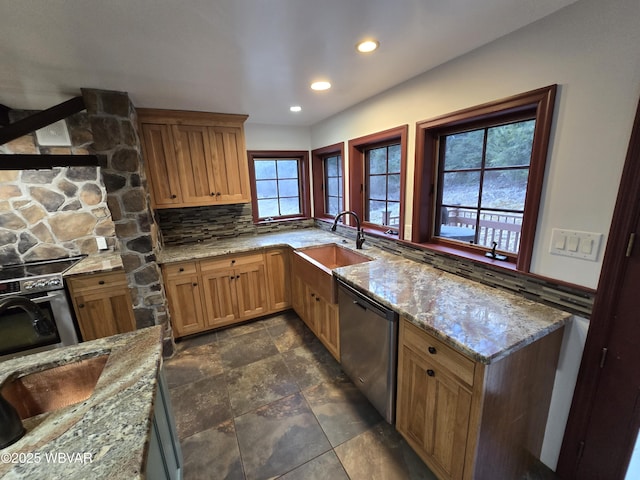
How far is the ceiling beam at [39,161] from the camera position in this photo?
174 centimetres

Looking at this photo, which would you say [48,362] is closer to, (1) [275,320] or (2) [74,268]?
(2) [74,268]

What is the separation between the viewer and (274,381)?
6.72 feet

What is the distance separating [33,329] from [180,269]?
1.01 m

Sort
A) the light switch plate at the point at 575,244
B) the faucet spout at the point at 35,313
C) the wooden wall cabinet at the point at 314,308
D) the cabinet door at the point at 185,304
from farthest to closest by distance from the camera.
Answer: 1. the cabinet door at the point at 185,304
2. the wooden wall cabinet at the point at 314,308
3. the light switch plate at the point at 575,244
4. the faucet spout at the point at 35,313

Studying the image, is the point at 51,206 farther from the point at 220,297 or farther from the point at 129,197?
the point at 220,297

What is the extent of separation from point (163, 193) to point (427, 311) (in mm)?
2480

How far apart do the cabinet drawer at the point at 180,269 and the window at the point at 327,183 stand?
169cm

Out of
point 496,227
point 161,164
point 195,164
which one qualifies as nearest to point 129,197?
point 161,164

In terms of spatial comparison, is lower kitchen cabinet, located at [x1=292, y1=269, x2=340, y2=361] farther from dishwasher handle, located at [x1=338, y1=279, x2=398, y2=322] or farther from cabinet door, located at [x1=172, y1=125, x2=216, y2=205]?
cabinet door, located at [x1=172, y1=125, x2=216, y2=205]

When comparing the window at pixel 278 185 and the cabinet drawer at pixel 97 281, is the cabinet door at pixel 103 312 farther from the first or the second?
the window at pixel 278 185

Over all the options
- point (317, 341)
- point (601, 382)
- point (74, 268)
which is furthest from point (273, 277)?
point (601, 382)

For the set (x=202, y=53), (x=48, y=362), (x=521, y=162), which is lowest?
(x=48, y=362)

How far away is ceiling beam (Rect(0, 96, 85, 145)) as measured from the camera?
1.74m

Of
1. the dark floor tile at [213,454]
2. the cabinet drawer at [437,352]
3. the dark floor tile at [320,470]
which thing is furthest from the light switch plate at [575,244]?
the dark floor tile at [213,454]
